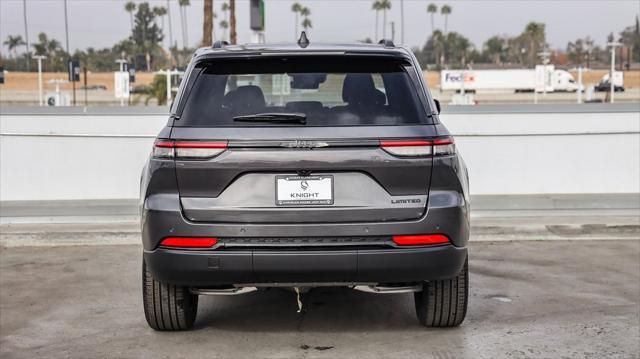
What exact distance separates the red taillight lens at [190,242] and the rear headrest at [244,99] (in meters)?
0.75

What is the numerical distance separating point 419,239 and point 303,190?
0.68 metres

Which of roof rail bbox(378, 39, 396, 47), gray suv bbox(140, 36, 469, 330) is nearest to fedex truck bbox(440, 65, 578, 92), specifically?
roof rail bbox(378, 39, 396, 47)

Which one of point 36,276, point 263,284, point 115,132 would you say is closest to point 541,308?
point 263,284

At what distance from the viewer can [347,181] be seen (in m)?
4.73

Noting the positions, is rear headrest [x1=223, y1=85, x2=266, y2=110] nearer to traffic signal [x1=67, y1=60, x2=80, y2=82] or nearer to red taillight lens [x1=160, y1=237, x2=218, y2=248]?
red taillight lens [x1=160, y1=237, x2=218, y2=248]

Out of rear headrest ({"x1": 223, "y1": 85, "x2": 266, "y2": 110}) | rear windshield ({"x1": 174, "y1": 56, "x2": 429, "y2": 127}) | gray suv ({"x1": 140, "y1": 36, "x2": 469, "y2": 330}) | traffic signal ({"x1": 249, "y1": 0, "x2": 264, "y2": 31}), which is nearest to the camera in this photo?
gray suv ({"x1": 140, "y1": 36, "x2": 469, "y2": 330})

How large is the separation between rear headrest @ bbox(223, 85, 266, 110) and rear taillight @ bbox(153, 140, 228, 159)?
291mm

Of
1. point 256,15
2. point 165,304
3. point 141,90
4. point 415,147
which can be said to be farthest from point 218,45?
point 141,90

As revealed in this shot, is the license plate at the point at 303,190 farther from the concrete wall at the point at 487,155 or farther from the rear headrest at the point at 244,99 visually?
the concrete wall at the point at 487,155

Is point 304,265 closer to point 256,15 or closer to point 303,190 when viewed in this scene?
point 303,190

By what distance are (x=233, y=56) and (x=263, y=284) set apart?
1.29 m

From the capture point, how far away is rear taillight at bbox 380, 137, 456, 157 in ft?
15.5

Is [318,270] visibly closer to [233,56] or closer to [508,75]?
[233,56]

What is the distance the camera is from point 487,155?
11.2 meters
